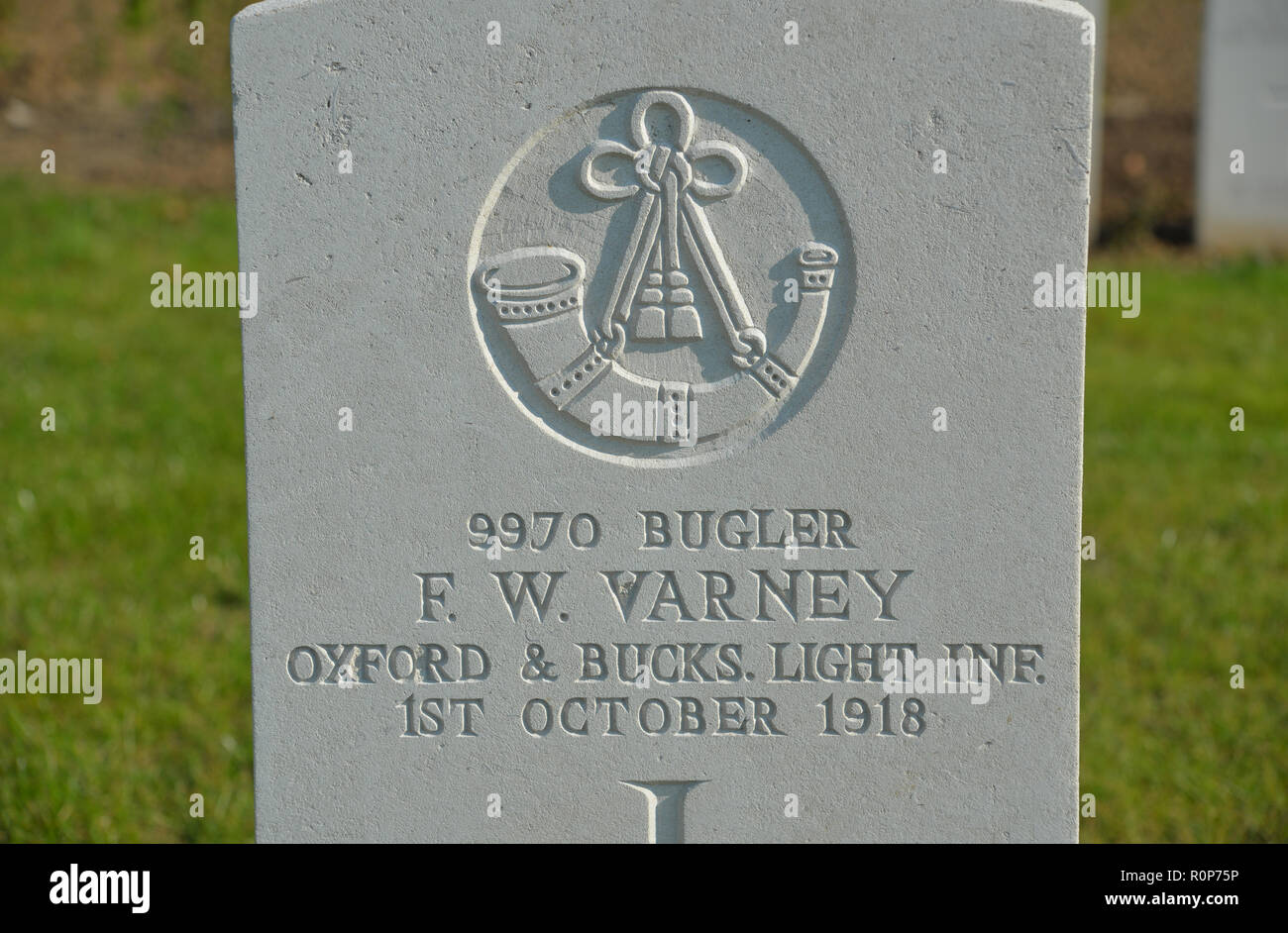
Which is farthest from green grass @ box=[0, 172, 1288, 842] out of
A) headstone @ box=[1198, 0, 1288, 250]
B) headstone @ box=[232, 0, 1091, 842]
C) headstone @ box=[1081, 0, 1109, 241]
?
headstone @ box=[1081, 0, 1109, 241]

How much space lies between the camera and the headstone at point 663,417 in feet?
7.66

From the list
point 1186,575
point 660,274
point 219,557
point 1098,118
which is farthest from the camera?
point 1098,118

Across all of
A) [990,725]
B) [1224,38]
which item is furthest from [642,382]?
[1224,38]

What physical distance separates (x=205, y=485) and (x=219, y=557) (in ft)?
1.75

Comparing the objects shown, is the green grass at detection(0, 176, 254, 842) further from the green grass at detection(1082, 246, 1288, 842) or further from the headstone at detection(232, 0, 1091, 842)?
the green grass at detection(1082, 246, 1288, 842)

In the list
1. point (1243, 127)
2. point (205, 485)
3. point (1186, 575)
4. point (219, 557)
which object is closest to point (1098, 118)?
point (1243, 127)

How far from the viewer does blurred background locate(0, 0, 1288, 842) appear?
3.64 metres

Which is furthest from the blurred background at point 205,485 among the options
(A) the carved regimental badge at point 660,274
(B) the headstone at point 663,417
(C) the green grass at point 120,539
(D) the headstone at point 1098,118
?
(A) the carved regimental badge at point 660,274

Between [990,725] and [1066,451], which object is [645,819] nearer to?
[990,725]

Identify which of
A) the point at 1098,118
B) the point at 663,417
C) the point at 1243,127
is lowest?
the point at 663,417

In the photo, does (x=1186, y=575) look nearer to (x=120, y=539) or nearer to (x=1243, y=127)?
(x=120, y=539)

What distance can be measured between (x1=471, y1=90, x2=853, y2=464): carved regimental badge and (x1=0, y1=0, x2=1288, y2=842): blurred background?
5.71 ft

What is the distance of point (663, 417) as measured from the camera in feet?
7.95
